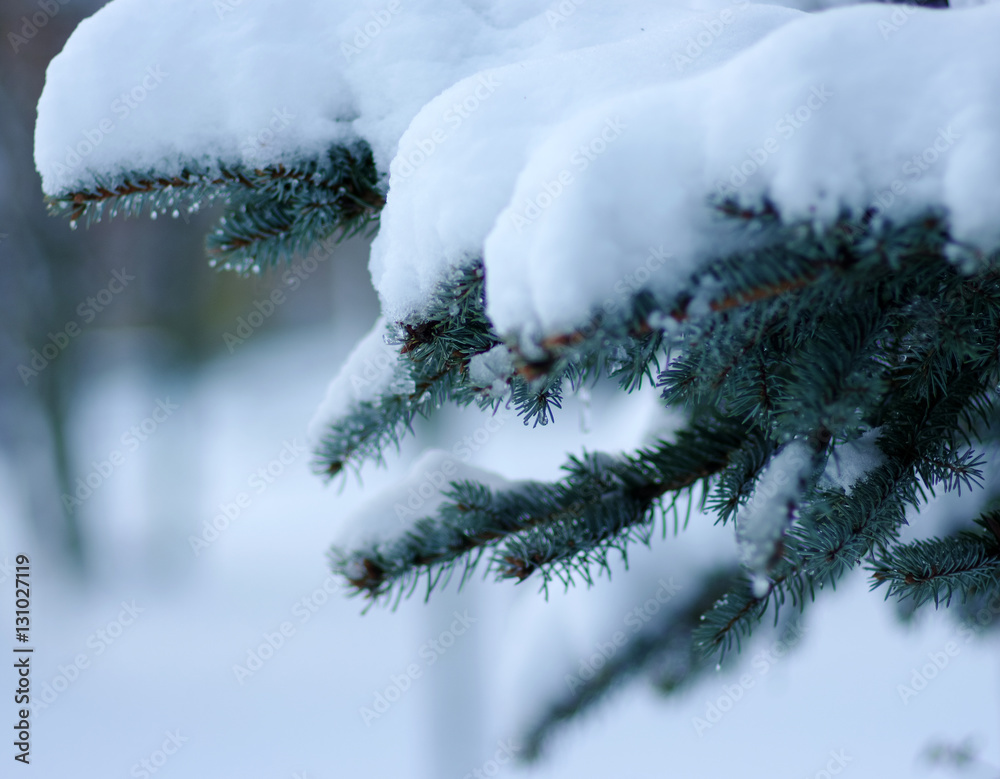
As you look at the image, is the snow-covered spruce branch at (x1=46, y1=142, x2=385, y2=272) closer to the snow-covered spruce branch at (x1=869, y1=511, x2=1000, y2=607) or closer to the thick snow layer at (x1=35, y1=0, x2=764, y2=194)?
the thick snow layer at (x1=35, y1=0, x2=764, y2=194)

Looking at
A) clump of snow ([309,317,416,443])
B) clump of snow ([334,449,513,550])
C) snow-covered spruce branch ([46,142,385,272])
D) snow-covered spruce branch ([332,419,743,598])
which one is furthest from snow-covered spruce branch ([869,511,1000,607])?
snow-covered spruce branch ([46,142,385,272])

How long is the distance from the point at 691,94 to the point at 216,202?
627 millimetres

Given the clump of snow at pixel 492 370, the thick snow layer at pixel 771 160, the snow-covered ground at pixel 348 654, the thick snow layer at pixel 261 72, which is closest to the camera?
the thick snow layer at pixel 771 160

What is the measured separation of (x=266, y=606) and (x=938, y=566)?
484 centimetres

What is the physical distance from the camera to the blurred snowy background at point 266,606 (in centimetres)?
166

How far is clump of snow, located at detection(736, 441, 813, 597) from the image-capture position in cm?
44

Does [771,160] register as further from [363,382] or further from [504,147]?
[363,382]

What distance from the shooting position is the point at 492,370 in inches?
23.1

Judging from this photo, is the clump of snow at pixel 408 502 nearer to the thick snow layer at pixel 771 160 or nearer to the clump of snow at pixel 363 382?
the clump of snow at pixel 363 382

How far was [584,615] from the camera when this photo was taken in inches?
56.3

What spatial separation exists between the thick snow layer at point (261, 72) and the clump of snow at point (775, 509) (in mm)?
482

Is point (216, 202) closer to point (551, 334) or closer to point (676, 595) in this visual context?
point (551, 334)

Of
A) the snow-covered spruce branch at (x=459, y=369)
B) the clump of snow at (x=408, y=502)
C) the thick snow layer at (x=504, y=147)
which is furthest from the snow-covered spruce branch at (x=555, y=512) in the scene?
the thick snow layer at (x=504, y=147)

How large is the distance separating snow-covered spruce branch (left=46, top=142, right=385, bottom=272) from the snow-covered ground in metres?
0.36
